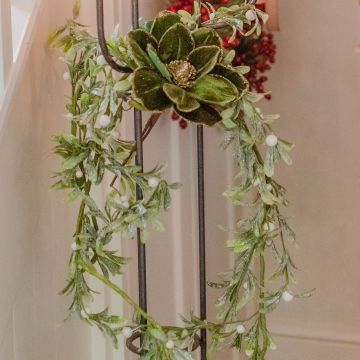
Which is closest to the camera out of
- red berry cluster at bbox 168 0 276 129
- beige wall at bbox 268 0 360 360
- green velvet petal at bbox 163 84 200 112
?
green velvet petal at bbox 163 84 200 112

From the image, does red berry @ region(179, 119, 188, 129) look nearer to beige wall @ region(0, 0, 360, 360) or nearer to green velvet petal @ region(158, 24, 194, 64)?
beige wall @ region(0, 0, 360, 360)

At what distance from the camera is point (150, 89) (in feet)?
2.39

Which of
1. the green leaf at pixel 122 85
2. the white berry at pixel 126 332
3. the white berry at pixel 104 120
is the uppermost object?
the green leaf at pixel 122 85

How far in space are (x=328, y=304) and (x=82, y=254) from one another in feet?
3.85

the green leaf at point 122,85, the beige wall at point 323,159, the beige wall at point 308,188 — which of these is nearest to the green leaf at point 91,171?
the green leaf at point 122,85

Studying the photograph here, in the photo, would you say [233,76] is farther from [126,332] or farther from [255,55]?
[255,55]

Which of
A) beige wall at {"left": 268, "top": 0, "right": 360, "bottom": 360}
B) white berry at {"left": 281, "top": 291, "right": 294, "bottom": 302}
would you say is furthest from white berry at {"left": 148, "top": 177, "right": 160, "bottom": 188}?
beige wall at {"left": 268, "top": 0, "right": 360, "bottom": 360}

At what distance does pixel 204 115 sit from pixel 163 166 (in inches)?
3.3

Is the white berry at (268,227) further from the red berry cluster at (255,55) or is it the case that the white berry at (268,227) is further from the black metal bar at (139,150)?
the red berry cluster at (255,55)

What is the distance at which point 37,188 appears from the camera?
102cm

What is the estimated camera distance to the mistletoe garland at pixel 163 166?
29.0 inches

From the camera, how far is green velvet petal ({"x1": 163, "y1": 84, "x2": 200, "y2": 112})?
→ 721 millimetres

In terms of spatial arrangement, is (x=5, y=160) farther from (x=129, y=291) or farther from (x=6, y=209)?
(x=129, y=291)

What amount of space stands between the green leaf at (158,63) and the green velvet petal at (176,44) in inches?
0.5
